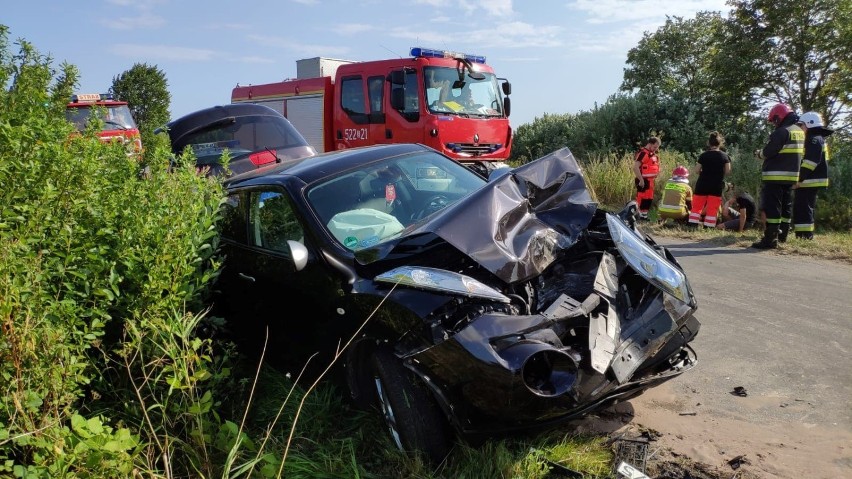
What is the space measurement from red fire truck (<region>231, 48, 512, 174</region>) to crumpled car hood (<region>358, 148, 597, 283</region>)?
24.3 feet

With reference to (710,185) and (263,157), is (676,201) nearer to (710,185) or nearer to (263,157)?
(710,185)

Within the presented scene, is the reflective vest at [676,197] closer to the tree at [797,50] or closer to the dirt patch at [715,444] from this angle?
the dirt patch at [715,444]

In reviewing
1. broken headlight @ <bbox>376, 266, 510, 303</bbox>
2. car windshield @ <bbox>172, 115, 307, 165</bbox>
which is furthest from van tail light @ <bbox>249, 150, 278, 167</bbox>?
broken headlight @ <bbox>376, 266, 510, 303</bbox>

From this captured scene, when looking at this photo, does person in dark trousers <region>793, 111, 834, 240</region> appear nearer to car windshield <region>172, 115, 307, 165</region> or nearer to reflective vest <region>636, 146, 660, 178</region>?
reflective vest <region>636, 146, 660, 178</region>

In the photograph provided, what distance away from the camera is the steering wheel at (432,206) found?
4.43 metres

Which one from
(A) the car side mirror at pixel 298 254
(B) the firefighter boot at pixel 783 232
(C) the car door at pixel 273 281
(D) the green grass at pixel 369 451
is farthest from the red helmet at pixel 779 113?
(A) the car side mirror at pixel 298 254

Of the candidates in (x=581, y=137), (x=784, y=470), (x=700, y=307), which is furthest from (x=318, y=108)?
(x=784, y=470)

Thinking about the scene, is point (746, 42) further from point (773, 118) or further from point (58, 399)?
point (58, 399)

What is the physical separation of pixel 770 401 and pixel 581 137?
1672 centimetres

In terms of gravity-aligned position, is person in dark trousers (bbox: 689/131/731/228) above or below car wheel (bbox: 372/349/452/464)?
above

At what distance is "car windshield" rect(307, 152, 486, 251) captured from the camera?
164 inches

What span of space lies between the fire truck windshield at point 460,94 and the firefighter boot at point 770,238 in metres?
5.85

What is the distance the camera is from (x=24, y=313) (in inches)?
107

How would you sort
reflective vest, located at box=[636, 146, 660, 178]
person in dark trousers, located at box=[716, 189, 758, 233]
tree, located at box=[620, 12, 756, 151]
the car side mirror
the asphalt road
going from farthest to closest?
tree, located at box=[620, 12, 756, 151] → reflective vest, located at box=[636, 146, 660, 178] → person in dark trousers, located at box=[716, 189, 758, 233] → the car side mirror → the asphalt road
